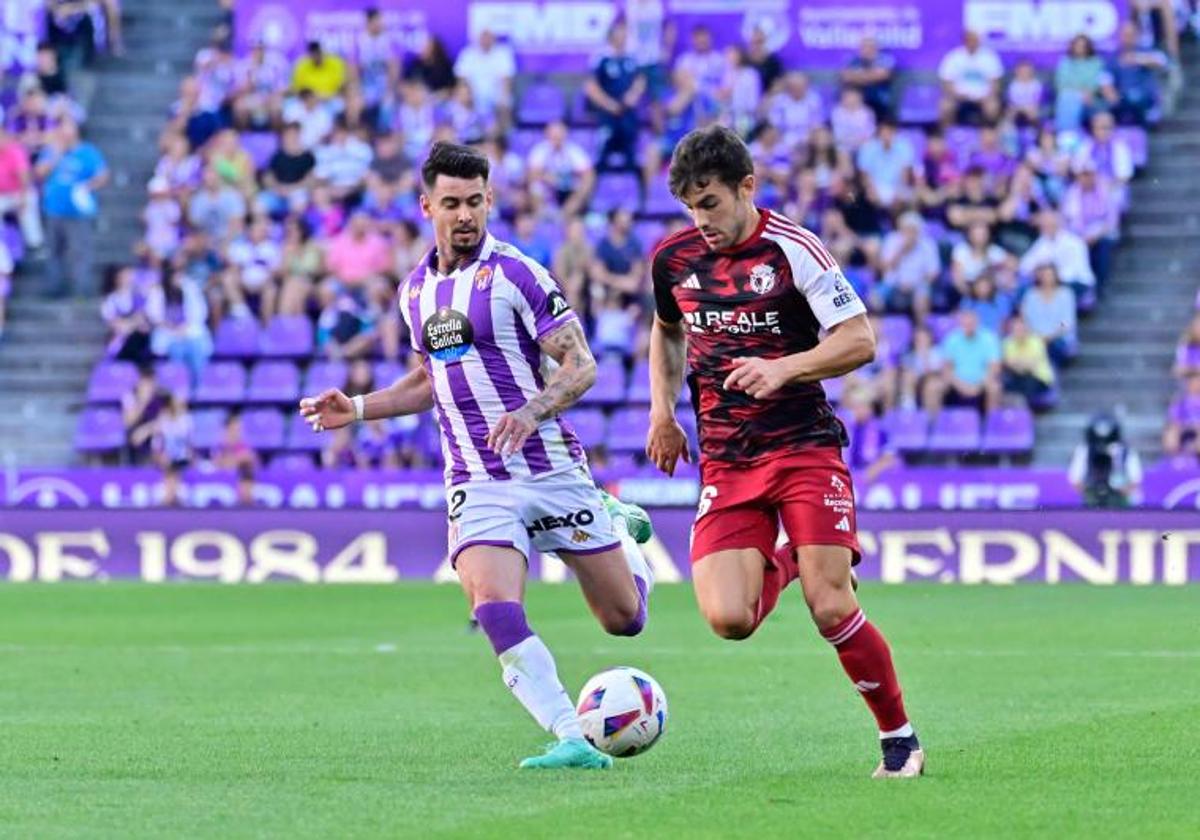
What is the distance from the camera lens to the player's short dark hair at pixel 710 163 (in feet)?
28.3

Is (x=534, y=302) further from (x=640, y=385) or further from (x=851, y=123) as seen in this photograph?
(x=851, y=123)

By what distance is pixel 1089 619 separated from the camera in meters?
17.0

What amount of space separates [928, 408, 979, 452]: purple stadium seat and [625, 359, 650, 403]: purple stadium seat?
2.67 m

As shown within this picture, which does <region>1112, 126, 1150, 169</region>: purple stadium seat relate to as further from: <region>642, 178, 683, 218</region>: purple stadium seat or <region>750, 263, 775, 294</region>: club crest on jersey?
<region>750, 263, 775, 294</region>: club crest on jersey

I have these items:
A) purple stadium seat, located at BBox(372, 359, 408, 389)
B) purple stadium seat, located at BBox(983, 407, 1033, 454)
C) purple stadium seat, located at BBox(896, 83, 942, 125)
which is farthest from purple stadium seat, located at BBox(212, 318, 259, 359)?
purple stadium seat, located at BBox(983, 407, 1033, 454)

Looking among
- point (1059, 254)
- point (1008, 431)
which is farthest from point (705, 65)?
point (1008, 431)

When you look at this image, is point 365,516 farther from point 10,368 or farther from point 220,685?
point 220,685

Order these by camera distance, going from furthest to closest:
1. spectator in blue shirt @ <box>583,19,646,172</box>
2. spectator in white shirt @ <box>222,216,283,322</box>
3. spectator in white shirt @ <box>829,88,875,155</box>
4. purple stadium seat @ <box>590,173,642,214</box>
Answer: spectator in blue shirt @ <box>583,19,646,172</box>, purple stadium seat @ <box>590,173,642,214</box>, spectator in white shirt @ <box>222,216,283,322</box>, spectator in white shirt @ <box>829,88,875,155</box>

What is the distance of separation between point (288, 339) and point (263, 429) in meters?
1.09

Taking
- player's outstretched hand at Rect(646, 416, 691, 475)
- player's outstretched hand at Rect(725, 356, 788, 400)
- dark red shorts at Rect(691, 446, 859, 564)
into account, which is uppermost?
player's outstretched hand at Rect(725, 356, 788, 400)

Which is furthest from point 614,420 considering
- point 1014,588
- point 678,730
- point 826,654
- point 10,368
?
point 678,730

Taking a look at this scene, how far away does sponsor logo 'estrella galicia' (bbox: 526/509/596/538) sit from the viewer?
9.50 m

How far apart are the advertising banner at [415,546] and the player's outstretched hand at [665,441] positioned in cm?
1173

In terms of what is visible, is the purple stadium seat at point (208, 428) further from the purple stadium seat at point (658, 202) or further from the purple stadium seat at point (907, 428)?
the purple stadium seat at point (907, 428)
